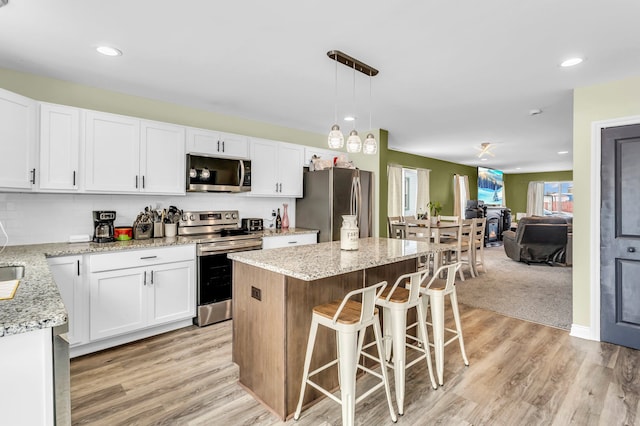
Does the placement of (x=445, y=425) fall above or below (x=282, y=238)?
below

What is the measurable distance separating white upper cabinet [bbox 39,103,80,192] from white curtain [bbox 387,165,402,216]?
18.2 ft

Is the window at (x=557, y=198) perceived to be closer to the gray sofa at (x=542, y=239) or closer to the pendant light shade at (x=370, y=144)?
the gray sofa at (x=542, y=239)

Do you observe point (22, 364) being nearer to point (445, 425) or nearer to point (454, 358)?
point (445, 425)

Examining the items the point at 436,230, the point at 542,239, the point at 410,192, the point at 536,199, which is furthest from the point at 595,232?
the point at 536,199

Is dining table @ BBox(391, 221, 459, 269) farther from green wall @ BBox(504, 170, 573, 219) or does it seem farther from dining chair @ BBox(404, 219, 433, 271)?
green wall @ BBox(504, 170, 573, 219)

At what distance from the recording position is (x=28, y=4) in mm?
1927

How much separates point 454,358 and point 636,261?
1.83 meters

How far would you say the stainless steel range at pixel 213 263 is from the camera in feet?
11.1

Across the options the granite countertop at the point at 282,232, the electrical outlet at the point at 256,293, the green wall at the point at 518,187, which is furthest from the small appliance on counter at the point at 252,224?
the green wall at the point at 518,187

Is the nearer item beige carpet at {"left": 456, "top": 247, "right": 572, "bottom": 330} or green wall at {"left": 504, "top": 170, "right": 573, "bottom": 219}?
beige carpet at {"left": 456, "top": 247, "right": 572, "bottom": 330}

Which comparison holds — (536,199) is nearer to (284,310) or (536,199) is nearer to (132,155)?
(284,310)

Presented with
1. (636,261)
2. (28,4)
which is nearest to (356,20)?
(28,4)

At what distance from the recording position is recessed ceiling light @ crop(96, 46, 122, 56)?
2.47 m

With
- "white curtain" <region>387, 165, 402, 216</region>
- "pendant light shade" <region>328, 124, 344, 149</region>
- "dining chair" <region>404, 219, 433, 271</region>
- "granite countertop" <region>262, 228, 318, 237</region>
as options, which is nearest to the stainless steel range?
"granite countertop" <region>262, 228, 318, 237</region>
